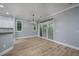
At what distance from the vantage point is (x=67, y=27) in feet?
5.67

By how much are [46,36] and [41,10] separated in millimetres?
545

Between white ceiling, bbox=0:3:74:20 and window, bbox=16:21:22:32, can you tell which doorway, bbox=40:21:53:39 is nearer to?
white ceiling, bbox=0:3:74:20

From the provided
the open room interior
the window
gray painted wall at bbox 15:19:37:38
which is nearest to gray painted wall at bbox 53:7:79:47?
the open room interior

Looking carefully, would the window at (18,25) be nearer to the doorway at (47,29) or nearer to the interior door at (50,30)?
the doorway at (47,29)

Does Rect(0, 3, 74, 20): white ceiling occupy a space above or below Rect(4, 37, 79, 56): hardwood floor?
Result: above

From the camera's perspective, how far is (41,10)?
169 cm

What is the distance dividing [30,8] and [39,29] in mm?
457

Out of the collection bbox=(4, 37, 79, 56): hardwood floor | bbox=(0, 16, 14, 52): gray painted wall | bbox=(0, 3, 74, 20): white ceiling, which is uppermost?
bbox=(0, 3, 74, 20): white ceiling

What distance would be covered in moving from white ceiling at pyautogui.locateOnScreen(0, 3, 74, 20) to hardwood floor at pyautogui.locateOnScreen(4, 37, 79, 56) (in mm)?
520

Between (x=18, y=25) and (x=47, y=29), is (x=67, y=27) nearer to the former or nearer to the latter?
(x=47, y=29)

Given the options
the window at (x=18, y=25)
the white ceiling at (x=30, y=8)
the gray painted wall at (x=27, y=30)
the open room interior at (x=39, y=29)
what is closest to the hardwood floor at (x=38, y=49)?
the open room interior at (x=39, y=29)

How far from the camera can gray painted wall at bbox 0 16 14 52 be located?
1.67m

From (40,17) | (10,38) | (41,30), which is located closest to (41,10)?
(40,17)

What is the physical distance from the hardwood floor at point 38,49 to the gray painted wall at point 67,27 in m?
0.15
